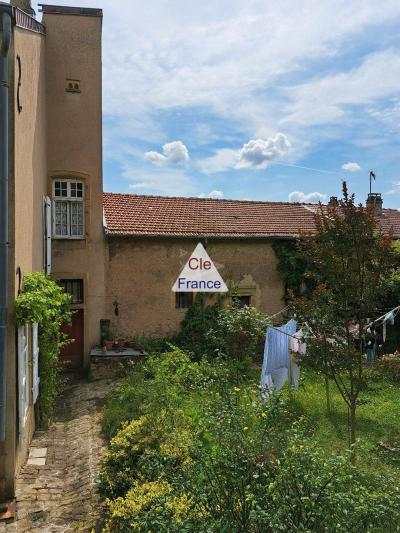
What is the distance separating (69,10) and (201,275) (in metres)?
8.52

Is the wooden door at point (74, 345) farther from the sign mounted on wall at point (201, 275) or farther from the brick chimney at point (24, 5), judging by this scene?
the brick chimney at point (24, 5)

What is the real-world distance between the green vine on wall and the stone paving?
721mm

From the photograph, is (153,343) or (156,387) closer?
(156,387)

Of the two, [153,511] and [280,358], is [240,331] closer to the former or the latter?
[280,358]

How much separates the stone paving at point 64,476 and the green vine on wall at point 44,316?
72cm

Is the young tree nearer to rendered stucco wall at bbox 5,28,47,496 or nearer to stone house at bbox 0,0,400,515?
rendered stucco wall at bbox 5,28,47,496

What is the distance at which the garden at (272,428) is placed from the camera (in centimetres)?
325

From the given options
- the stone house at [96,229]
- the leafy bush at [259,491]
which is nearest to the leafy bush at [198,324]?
the stone house at [96,229]

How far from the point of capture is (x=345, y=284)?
700 cm

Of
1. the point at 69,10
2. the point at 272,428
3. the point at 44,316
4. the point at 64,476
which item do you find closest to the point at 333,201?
the point at 272,428

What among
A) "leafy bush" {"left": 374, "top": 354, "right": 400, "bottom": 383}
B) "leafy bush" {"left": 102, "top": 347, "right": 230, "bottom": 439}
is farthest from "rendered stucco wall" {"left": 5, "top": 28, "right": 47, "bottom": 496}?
"leafy bush" {"left": 374, "top": 354, "right": 400, "bottom": 383}

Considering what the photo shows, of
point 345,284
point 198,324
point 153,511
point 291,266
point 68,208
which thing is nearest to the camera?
point 153,511

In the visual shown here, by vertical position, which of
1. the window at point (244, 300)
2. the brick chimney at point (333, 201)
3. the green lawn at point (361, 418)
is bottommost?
the green lawn at point (361, 418)

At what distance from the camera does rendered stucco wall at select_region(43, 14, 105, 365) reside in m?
13.2
